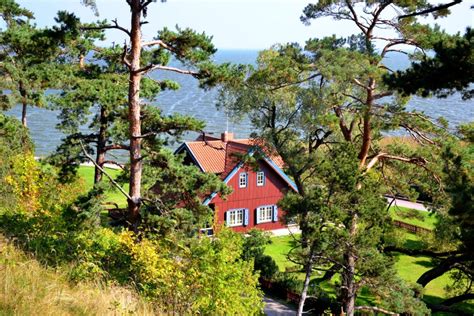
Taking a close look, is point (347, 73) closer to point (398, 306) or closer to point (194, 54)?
point (194, 54)

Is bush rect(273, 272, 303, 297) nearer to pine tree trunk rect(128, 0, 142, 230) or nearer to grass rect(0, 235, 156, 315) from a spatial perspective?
pine tree trunk rect(128, 0, 142, 230)

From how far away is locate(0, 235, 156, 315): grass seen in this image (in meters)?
5.55

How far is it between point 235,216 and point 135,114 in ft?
69.0

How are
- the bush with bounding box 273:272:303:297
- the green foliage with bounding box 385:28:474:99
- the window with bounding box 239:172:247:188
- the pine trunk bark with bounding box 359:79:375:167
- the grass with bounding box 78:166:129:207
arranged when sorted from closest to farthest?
the green foliage with bounding box 385:28:474:99 → the pine trunk bark with bounding box 359:79:375:167 → the bush with bounding box 273:272:303:297 → the window with bounding box 239:172:247:188 → the grass with bounding box 78:166:129:207

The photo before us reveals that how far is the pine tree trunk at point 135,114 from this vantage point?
440 inches

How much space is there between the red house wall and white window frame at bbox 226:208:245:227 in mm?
212

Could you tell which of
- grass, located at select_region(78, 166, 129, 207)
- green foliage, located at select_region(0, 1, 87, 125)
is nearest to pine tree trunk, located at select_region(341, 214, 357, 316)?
green foliage, located at select_region(0, 1, 87, 125)

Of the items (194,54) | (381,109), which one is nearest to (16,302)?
(194,54)

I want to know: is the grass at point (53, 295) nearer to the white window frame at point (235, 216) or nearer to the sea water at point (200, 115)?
the white window frame at point (235, 216)

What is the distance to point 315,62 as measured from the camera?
51.5 feet

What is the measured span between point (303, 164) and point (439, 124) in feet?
15.6

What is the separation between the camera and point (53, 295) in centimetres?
609

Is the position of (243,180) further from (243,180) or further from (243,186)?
(243,186)

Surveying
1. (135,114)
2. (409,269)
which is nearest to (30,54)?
(135,114)
